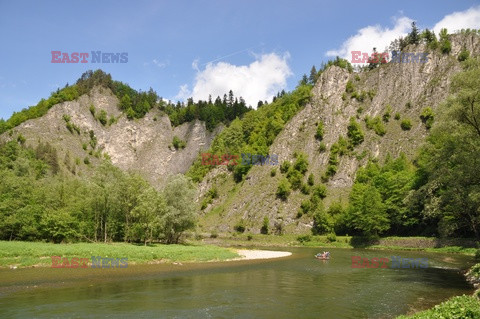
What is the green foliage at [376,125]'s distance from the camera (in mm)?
120000

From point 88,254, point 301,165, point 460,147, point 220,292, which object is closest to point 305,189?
point 301,165

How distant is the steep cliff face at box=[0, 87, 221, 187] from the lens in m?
137

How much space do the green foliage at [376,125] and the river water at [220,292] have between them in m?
87.2

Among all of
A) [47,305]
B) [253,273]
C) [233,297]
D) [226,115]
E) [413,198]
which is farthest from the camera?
[226,115]

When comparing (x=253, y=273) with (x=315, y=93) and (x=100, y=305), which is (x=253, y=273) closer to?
(x=100, y=305)

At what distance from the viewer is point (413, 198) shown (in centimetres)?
3409

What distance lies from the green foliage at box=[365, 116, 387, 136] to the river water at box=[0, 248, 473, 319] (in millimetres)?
87153

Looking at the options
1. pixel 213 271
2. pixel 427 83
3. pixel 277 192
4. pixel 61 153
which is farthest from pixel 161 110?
pixel 213 271

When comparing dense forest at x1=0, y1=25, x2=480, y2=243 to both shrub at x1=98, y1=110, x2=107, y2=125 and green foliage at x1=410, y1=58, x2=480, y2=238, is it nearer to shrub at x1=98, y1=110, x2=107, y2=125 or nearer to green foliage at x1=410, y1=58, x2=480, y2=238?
green foliage at x1=410, y1=58, x2=480, y2=238

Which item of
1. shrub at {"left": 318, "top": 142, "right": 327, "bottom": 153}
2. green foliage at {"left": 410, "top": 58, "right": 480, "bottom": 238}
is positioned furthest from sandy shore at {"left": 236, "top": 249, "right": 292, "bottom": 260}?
shrub at {"left": 318, "top": 142, "right": 327, "bottom": 153}

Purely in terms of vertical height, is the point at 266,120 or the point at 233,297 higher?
the point at 266,120

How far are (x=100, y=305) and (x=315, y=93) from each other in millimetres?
133362

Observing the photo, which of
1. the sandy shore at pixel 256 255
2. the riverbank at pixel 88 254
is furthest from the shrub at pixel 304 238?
the riverbank at pixel 88 254

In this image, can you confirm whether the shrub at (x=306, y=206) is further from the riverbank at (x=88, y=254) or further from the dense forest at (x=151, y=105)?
the dense forest at (x=151, y=105)
